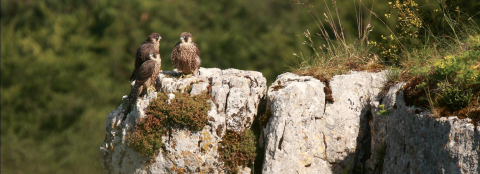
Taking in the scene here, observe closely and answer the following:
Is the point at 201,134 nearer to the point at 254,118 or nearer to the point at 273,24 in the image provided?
the point at 254,118

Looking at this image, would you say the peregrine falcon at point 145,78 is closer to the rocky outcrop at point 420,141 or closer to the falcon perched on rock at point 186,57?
the falcon perched on rock at point 186,57

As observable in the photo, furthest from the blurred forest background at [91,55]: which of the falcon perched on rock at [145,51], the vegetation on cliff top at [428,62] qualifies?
the vegetation on cliff top at [428,62]

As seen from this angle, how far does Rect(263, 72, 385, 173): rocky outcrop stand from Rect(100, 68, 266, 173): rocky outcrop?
15.7 inches

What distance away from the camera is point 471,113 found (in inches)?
202

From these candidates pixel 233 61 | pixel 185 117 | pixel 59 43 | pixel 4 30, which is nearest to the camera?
pixel 185 117

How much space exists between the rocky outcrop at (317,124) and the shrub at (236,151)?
0.28 meters

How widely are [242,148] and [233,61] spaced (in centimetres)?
1807

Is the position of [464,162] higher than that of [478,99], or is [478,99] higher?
[478,99]

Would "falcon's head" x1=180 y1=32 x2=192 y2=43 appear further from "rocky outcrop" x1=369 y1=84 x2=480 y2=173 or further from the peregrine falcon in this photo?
"rocky outcrop" x1=369 y1=84 x2=480 y2=173

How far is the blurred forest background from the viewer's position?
25234 millimetres

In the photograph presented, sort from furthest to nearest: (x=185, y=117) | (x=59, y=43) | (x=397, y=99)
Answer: (x=59, y=43) → (x=185, y=117) → (x=397, y=99)

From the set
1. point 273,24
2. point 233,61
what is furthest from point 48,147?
point 273,24

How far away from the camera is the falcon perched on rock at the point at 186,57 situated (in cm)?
796

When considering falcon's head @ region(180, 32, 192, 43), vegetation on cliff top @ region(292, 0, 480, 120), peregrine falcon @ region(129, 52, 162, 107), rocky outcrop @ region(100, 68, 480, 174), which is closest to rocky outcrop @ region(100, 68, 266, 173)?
rocky outcrop @ region(100, 68, 480, 174)
